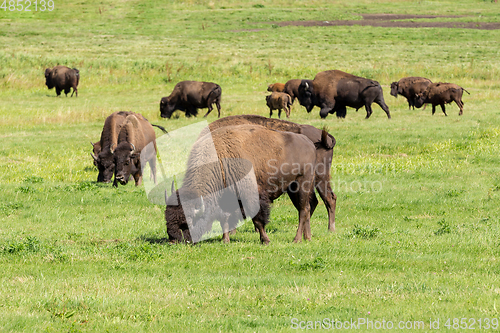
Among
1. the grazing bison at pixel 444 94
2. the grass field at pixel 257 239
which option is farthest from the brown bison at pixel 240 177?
the grazing bison at pixel 444 94

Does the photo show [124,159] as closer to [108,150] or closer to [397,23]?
[108,150]

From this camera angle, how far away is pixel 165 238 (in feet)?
32.1

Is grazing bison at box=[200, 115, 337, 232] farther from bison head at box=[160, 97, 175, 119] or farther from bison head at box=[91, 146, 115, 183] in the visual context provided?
bison head at box=[160, 97, 175, 119]

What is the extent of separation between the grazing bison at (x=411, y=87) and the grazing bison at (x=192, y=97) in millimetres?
12011

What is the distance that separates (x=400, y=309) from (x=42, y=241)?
6.23 m

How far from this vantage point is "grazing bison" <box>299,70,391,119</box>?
28.6 m

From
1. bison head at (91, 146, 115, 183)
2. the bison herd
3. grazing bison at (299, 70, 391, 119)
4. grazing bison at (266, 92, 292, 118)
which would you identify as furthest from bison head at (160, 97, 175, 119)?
the bison herd

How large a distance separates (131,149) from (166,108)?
16.6m

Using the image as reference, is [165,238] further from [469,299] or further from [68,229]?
[469,299]

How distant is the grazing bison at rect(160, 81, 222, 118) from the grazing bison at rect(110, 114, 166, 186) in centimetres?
1408

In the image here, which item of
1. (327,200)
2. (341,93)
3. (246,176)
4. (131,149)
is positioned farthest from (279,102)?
(246,176)

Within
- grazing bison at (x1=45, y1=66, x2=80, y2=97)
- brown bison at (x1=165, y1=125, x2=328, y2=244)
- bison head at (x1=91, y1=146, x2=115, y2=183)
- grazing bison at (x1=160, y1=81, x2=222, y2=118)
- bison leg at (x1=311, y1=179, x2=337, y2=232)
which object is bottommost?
grazing bison at (x1=45, y1=66, x2=80, y2=97)

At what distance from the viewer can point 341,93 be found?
29.1 metres

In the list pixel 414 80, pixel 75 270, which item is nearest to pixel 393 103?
pixel 414 80
